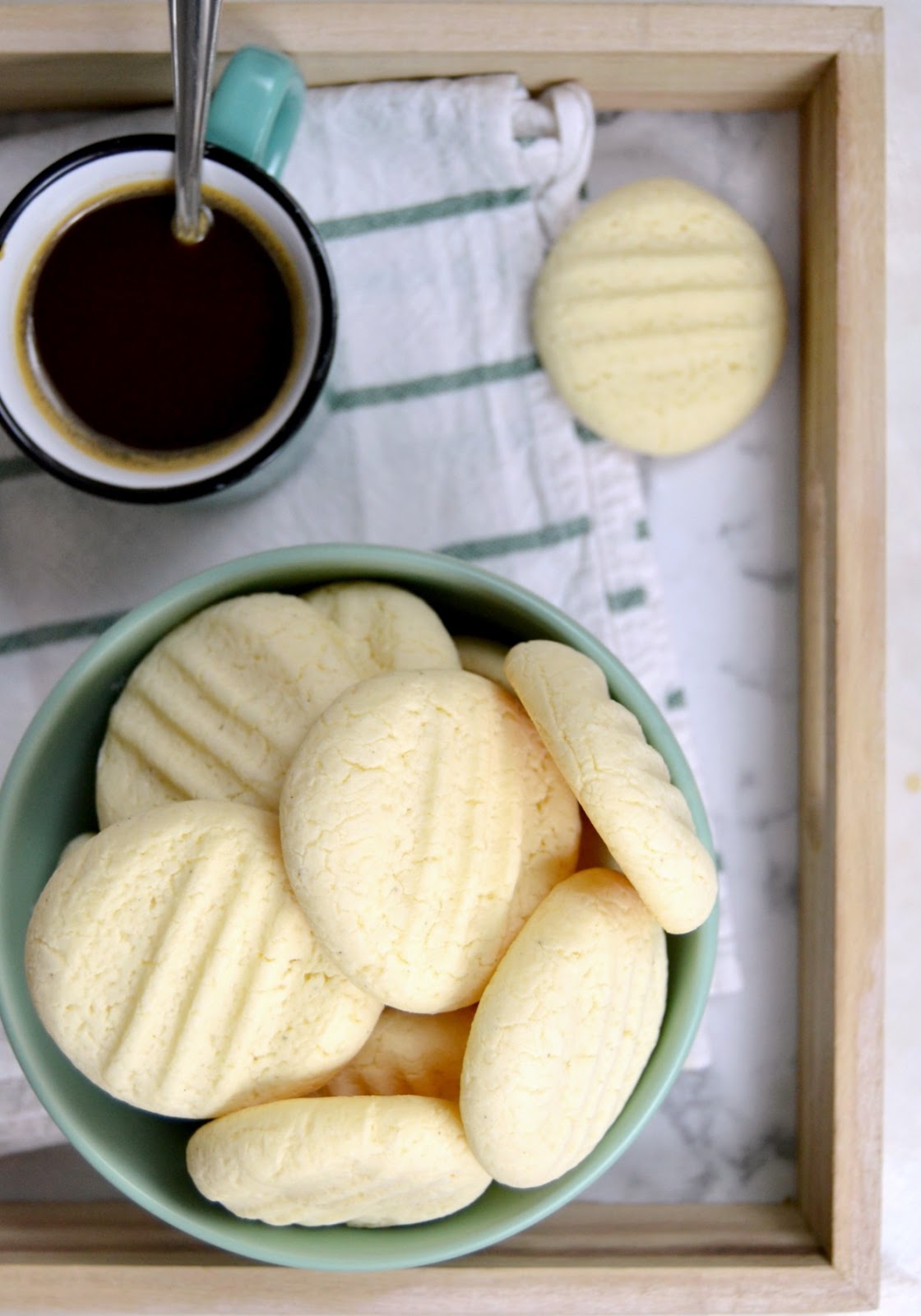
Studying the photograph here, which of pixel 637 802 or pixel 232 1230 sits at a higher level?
pixel 637 802

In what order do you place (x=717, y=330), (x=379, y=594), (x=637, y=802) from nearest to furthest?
1. (x=637, y=802)
2. (x=379, y=594)
3. (x=717, y=330)

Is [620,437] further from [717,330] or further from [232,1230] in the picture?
[232,1230]

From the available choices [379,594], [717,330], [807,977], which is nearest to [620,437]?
[717,330]

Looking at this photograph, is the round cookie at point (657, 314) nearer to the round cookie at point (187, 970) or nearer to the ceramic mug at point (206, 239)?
the ceramic mug at point (206, 239)

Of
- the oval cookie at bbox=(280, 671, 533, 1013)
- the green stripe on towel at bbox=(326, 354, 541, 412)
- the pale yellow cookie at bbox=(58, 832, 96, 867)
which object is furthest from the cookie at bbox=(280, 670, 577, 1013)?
the green stripe on towel at bbox=(326, 354, 541, 412)

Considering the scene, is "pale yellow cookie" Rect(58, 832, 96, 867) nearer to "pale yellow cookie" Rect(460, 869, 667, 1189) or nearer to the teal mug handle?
"pale yellow cookie" Rect(460, 869, 667, 1189)

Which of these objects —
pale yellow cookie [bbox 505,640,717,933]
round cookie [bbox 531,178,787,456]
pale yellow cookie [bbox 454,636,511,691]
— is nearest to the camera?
pale yellow cookie [bbox 505,640,717,933]
